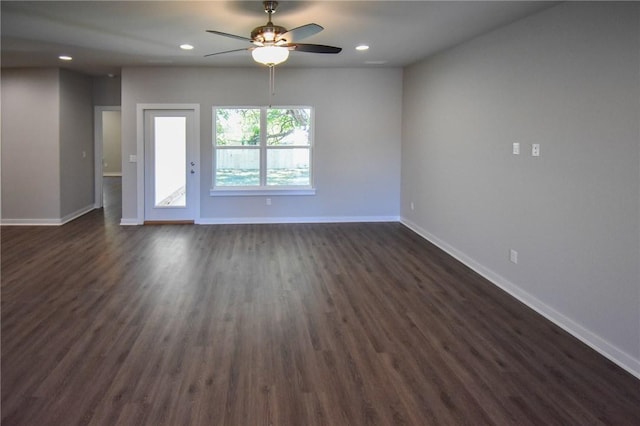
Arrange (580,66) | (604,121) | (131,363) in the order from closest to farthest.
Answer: (131,363)
(604,121)
(580,66)

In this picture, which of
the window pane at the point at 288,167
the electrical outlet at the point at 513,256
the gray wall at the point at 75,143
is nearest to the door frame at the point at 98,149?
the gray wall at the point at 75,143

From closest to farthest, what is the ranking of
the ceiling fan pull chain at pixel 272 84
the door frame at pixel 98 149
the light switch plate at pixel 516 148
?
the light switch plate at pixel 516 148 < the ceiling fan pull chain at pixel 272 84 < the door frame at pixel 98 149

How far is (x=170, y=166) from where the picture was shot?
7793 mm

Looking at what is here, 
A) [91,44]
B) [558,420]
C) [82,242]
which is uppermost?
[91,44]

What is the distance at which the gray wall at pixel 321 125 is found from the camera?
7.60m

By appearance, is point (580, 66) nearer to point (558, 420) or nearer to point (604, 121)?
point (604, 121)

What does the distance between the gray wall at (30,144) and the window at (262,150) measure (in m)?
2.57

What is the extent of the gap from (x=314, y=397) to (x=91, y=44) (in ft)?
16.7

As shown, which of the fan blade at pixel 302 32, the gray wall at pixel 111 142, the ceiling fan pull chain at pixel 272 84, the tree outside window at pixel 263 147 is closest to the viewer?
the fan blade at pixel 302 32

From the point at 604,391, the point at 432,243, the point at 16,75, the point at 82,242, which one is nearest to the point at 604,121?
the point at 604,391

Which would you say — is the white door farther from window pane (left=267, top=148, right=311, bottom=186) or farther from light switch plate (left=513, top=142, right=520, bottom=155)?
light switch plate (left=513, top=142, right=520, bottom=155)

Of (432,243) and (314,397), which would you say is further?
(432,243)

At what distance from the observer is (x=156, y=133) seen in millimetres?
7715

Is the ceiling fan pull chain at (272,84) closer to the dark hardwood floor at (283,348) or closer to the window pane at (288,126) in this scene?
the window pane at (288,126)
